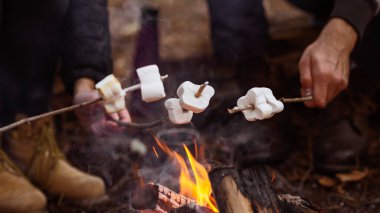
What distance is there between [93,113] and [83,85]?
Answer: 0.73ft

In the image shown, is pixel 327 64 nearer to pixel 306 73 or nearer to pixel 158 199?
pixel 306 73

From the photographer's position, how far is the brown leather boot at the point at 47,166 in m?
3.06

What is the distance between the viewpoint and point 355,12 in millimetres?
2738

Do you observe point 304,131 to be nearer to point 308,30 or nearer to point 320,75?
point 308,30

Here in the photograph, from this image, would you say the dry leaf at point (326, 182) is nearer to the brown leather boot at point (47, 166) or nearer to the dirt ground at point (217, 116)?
the dirt ground at point (217, 116)

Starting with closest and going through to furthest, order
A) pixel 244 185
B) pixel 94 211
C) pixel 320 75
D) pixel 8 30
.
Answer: pixel 244 185
pixel 320 75
pixel 94 211
pixel 8 30

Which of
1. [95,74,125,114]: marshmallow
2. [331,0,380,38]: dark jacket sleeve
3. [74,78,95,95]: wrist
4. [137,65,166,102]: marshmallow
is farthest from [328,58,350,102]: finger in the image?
[74,78,95,95]: wrist

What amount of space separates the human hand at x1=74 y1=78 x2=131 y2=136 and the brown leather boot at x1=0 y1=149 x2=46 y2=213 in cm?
61

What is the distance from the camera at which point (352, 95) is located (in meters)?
4.02

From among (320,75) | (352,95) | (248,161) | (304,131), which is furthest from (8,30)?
(352,95)

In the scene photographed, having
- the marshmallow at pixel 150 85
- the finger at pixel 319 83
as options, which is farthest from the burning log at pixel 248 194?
the finger at pixel 319 83

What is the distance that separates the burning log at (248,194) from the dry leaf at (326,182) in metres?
1.45

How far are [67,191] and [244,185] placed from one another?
1.71 m

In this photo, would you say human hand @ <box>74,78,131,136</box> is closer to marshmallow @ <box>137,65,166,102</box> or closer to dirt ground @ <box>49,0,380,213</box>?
dirt ground @ <box>49,0,380,213</box>
